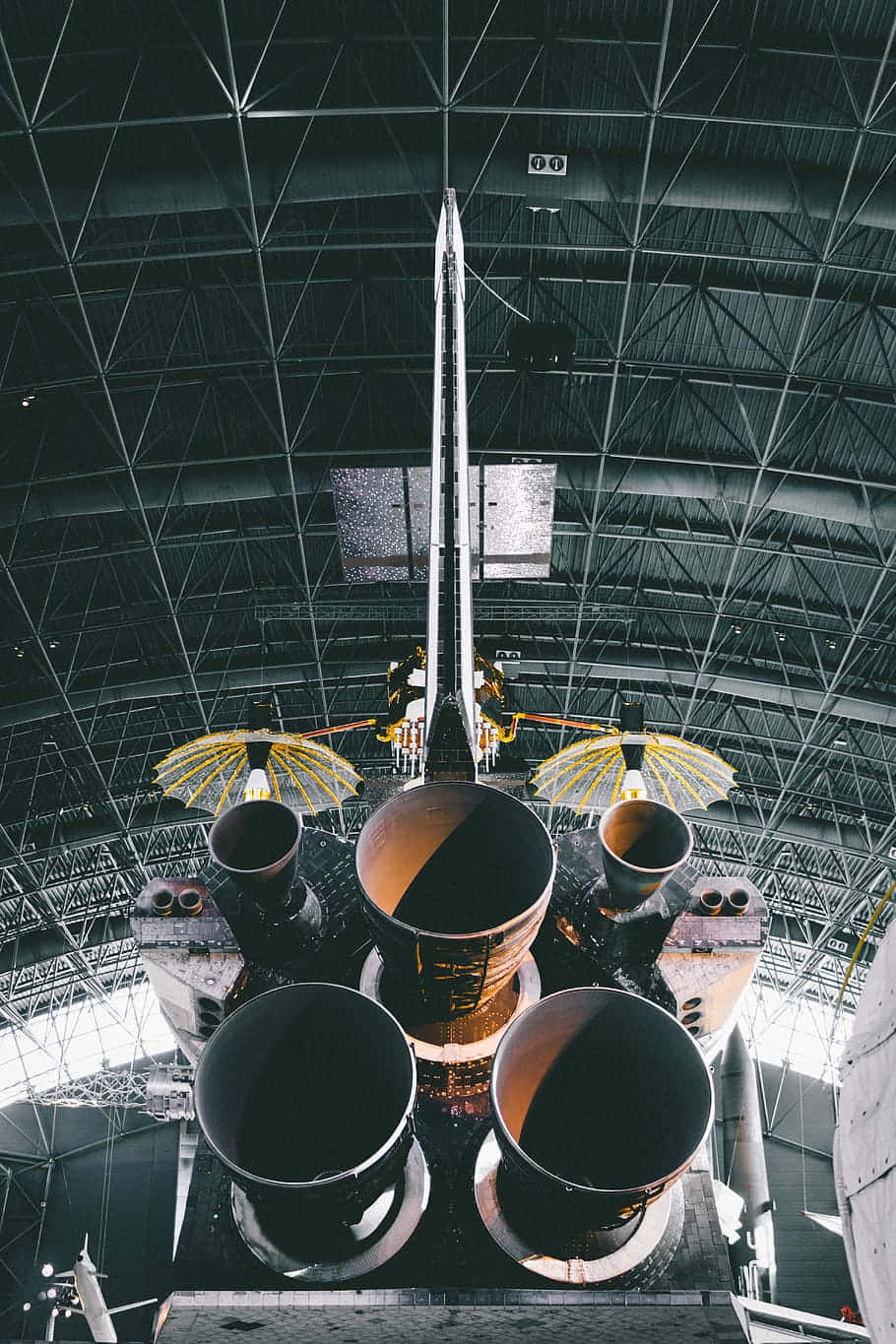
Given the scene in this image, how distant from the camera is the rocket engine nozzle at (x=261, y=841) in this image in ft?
19.2

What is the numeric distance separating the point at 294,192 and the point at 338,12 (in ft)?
8.87

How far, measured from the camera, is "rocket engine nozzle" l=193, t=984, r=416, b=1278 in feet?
14.2

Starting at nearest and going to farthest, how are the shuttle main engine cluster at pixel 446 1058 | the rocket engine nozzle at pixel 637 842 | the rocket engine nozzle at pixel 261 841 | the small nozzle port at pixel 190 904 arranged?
the shuttle main engine cluster at pixel 446 1058 → the rocket engine nozzle at pixel 261 841 → the rocket engine nozzle at pixel 637 842 → the small nozzle port at pixel 190 904

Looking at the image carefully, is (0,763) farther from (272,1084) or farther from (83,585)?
(272,1084)

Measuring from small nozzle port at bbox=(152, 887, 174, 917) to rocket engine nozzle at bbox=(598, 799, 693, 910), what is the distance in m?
4.50

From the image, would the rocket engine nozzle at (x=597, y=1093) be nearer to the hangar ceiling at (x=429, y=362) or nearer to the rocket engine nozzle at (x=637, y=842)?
the rocket engine nozzle at (x=637, y=842)

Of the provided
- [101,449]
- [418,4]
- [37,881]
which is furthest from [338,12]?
[37,881]

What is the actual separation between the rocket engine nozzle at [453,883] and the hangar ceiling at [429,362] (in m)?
12.0

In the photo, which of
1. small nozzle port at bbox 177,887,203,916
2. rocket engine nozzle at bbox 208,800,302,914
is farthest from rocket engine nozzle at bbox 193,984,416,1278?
small nozzle port at bbox 177,887,203,916

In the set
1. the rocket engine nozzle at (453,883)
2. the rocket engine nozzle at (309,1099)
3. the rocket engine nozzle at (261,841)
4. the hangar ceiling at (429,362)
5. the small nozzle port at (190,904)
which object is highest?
the hangar ceiling at (429,362)

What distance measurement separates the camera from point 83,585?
23719 mm

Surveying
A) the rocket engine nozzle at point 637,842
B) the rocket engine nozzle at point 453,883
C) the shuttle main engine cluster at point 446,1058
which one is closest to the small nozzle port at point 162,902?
the shuttle main engine cluster at point 446,1058

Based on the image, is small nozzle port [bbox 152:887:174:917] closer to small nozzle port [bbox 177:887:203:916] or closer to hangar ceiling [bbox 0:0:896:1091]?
small nozzle port [bbox 177:887:203:916]

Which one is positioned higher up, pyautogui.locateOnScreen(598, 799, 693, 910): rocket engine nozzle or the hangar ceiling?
the hangar ceiling
